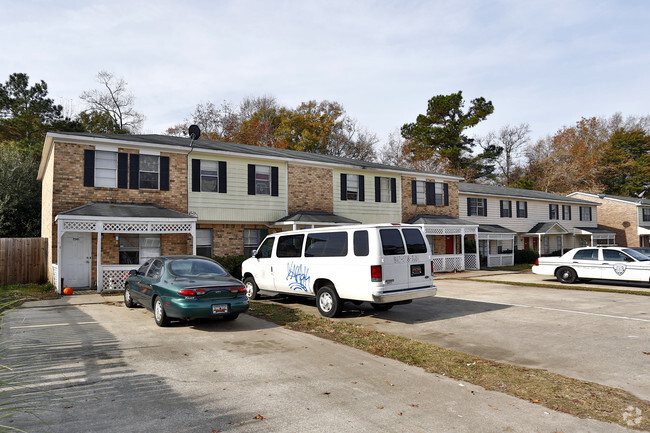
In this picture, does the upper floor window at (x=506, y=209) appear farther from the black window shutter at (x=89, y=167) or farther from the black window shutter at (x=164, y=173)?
the black window shutter at (x=89, y=167)

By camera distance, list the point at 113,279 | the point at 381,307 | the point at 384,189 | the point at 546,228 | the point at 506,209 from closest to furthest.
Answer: the point at 381,307 → the point at 113,279 → the point at 384,189 → the point at 506,209 → the point at 546,228

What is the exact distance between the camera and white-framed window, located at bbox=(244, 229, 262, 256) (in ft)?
64.7

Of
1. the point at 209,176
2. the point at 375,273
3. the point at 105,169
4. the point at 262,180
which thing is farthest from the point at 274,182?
the point at 375,273

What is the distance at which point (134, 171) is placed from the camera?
17.1m

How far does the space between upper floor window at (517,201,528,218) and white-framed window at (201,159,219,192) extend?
2538cm

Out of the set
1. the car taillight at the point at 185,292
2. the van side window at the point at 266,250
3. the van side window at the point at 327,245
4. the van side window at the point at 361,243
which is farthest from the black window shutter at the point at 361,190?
the car taillight at the point at 185,292

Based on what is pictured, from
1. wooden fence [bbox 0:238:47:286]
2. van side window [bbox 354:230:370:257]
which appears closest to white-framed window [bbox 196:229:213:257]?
wooden fence [bbox 0:238:47:286]

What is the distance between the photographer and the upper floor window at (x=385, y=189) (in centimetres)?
2408

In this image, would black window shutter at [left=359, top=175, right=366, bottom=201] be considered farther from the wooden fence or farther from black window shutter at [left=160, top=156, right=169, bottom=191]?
the wooden fence

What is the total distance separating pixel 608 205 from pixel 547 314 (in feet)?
136

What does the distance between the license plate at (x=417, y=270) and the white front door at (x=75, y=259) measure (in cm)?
1285

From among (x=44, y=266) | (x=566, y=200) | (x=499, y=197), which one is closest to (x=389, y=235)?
(x=44, y=266)

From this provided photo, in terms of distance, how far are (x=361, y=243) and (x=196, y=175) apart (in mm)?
11459

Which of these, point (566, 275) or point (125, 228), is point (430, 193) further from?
point (125, 228)
